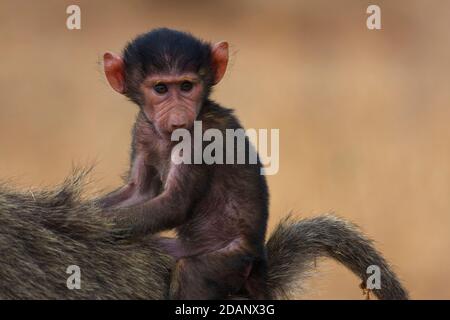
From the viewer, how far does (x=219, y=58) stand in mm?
4379

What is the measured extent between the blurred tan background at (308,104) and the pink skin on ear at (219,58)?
18.1ft

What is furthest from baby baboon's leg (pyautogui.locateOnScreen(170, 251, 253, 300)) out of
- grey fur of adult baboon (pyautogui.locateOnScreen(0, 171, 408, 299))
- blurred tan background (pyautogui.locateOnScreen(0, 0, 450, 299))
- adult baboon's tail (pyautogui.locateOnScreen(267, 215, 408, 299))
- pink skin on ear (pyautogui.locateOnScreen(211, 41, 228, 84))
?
blurred tan background (pyautogui.locateOnScreen(0, 0, 450, 299))

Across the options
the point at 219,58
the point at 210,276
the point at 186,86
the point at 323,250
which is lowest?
the point at 210,276

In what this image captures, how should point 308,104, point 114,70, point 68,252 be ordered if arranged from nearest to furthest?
point 68,252
point 114,70
point 308,104

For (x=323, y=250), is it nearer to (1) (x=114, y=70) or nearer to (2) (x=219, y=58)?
(2) (x=219, y=58)

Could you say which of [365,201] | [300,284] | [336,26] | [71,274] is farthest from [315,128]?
[71,274]

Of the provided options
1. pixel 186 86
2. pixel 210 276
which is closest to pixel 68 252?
pixel 210 276

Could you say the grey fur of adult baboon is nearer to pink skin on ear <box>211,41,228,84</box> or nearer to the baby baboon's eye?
the baby baboon's eye

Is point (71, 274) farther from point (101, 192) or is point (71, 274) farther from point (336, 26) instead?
point (336, 26)

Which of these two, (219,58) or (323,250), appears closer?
(219,58)

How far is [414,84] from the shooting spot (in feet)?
39.9

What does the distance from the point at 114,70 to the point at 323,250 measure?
41.7 inches

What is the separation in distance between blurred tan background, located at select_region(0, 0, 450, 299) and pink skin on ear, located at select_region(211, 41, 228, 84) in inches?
217

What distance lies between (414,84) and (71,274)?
350 inches
